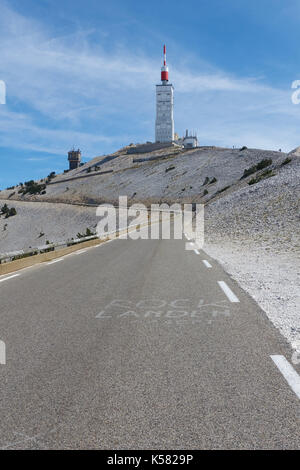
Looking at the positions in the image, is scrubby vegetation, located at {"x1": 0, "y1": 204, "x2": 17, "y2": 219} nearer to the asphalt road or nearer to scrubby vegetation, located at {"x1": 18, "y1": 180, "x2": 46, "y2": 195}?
scrubby vegetation, located at {"x1": 18, "y1": 180, "x2": 46, "y2": 195}

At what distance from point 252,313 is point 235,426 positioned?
12.9ft

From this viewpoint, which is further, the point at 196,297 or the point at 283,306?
the point at 196,297

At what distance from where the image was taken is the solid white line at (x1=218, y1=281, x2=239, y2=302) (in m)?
8.46

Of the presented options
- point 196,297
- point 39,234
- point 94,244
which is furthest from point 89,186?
point 196,297

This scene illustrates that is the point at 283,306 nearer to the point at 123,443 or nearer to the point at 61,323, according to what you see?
the point at 61,323

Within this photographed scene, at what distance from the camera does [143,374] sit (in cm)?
465

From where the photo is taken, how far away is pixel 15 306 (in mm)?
8211

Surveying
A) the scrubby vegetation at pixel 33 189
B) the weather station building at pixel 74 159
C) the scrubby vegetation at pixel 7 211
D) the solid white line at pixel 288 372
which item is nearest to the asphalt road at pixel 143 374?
the solid white line at pixel 288 372

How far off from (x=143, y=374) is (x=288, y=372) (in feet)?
5.11

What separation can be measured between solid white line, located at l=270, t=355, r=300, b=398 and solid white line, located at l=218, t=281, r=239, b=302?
3297 mm

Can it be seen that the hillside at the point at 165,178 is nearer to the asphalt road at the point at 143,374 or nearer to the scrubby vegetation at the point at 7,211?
the scrubby vegetation at the point at 7,211

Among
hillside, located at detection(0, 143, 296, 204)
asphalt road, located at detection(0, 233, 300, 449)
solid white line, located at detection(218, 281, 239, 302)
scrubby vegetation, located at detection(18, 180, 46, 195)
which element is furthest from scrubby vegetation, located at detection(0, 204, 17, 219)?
asphalt road, located at detection(0, 233, 300, 449)

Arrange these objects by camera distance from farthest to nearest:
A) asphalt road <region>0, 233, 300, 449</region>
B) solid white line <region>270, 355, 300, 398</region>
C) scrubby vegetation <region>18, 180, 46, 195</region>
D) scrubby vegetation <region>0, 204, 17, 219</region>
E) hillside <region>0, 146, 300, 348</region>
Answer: scrubby vegetation <region>18, 180, 46, 195</region> < scrubby vegetation <region>0, 204, 17, 219</region> < hillside <region>0, 146, 300, 348</region> < solid white line <region>270, 355, 300, 398</region> < asphalt road <region>0, 233, 300, 449</region>
